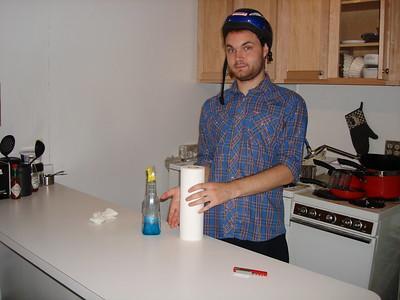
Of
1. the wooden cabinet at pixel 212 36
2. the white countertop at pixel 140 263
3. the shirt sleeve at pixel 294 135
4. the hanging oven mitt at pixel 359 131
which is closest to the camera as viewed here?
the white countertop at pixel 140 263

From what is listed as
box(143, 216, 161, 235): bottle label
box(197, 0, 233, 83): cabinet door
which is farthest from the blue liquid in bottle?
box(197, 0, 233, 83): cabinet door

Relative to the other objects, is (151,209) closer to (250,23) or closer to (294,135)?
(294,135)

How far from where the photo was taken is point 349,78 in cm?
255

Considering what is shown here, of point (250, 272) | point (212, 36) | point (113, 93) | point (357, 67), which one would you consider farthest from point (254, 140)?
point (212, 36)

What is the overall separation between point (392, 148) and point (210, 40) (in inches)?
54.2

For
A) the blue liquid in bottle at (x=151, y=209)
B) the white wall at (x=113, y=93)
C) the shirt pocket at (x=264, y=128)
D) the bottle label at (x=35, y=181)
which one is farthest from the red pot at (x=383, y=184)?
the bottle label at (x=35, y=181)

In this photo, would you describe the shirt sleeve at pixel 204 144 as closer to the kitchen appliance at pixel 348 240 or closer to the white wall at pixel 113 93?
the kitchen appliance at pixel 348 240

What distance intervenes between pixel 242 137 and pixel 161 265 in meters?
0.69

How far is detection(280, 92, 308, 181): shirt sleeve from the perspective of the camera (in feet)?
5.78

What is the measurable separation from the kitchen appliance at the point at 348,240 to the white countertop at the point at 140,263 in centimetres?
100

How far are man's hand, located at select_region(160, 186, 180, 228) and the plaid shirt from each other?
23cm

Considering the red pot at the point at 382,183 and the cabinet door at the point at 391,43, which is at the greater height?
the cabinet door at the point at 391,43

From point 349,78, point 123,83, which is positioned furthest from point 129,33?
point 349,78

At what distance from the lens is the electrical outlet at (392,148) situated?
9.02 ft
